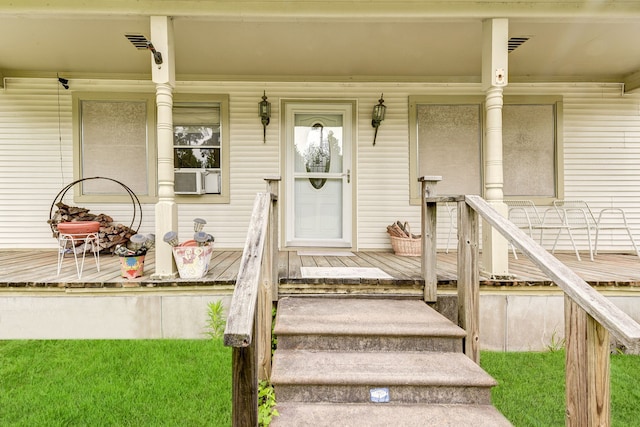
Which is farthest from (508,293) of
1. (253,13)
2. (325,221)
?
(253,13)

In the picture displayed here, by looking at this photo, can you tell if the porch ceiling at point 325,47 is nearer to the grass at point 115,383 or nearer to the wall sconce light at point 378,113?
the wall sconce light at point 378,113

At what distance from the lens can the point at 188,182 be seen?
482cm

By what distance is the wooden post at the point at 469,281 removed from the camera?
2.21 meters

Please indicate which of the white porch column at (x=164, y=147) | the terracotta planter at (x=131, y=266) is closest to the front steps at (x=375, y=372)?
the white porch column at (x=164, y=147)

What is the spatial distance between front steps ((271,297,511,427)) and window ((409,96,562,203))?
2959 mm

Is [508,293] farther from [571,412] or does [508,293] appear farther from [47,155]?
[47,155]

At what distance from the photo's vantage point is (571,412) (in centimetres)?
142

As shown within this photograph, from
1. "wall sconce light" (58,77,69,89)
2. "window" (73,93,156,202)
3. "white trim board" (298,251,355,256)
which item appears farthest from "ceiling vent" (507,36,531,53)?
"wall sconce light" (58,77,69,89)

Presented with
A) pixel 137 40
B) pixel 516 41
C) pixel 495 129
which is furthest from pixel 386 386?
pixel 137 40

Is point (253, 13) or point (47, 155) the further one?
point (47, 155)

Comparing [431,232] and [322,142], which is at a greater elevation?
[322,142]

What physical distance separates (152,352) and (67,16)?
3027mm

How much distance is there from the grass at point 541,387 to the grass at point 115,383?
1688mm

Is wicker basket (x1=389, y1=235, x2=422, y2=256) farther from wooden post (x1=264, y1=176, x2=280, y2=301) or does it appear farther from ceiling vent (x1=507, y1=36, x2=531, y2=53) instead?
ceiling vent (x1=507, y1=36, x2=531, y2=53)
